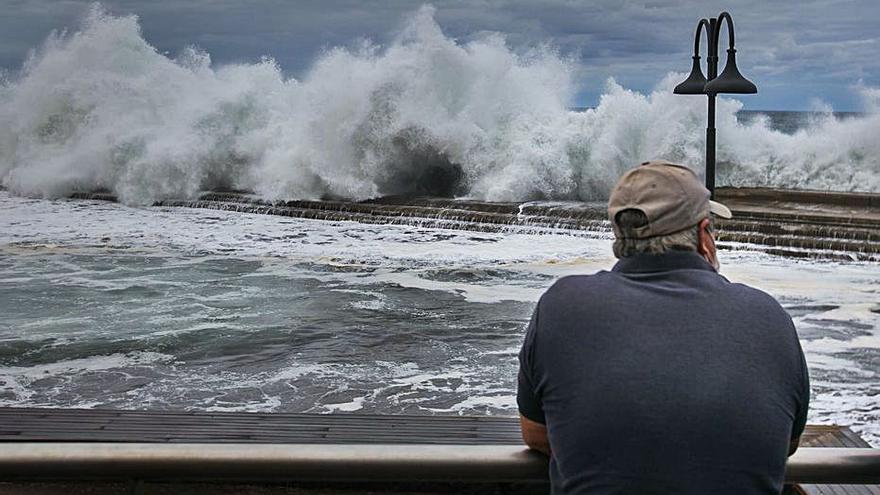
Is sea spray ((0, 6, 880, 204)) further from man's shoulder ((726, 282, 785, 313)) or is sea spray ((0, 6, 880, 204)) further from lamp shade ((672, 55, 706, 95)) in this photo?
man's shoulder ((726, 282, 785, 313))

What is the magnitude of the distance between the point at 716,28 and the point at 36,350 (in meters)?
5.52

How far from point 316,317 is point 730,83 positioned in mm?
3713

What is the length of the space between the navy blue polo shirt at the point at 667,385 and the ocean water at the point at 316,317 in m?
0.05

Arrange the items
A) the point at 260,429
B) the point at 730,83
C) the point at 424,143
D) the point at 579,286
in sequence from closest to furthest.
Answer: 1. the point at 579,286
2. the point at 260,429
3. the point at 730,83
4. the point at 424,143

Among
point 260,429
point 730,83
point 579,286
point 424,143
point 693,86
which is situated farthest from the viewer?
point 424,143

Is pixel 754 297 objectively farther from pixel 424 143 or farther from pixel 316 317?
pixel 424 143

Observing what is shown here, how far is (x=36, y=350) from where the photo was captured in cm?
747

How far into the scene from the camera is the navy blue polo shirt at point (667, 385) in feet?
4.47

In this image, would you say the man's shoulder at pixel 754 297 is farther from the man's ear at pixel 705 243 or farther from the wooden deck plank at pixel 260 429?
the wooden deck plank at pixel 260 429

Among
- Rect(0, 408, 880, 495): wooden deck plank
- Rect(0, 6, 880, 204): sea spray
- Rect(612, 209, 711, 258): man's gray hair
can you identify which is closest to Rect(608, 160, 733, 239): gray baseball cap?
Rect(612, 209, 711, 258): man's gray hair

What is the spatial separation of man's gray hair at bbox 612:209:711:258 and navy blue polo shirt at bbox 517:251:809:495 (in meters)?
0.05

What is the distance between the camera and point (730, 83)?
746 centimetres

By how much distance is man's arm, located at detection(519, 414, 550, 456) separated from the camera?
1519 millimetres

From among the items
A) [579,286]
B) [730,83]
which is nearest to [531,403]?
[579,286]
